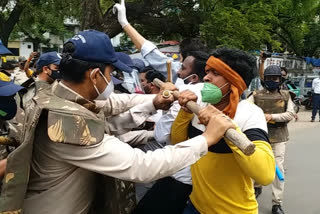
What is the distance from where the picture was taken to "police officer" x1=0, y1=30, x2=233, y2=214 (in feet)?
4.92

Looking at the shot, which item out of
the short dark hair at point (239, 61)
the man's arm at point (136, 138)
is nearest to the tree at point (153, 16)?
the man's arm at point (136, 138)

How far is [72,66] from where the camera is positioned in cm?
167

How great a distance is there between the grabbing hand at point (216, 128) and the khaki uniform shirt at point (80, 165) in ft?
0.11

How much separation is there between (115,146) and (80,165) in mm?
166

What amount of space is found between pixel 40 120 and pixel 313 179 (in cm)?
532

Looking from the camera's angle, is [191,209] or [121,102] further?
[121,102]

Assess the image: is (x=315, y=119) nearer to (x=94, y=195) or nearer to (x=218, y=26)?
(x=218, y=26)

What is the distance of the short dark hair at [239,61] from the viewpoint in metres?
2.15

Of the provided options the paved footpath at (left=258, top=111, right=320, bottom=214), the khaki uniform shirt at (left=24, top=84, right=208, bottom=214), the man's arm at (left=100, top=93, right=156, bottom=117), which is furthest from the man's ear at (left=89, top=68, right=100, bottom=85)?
the paved footpath at (left=258, top=111, right=320, bottom=214)

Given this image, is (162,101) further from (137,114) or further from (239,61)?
(239,61)

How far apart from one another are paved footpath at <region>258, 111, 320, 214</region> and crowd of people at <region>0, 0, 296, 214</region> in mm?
2761

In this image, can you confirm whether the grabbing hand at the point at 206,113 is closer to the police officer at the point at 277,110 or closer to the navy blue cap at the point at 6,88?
the navy blue cap at the point at 6,88

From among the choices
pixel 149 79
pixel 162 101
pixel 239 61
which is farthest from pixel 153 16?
pixel 239 61

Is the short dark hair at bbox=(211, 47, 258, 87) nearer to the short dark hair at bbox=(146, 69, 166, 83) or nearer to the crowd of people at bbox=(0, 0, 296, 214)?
the crowd of people at bbox=(0, 0, 296, 214)
